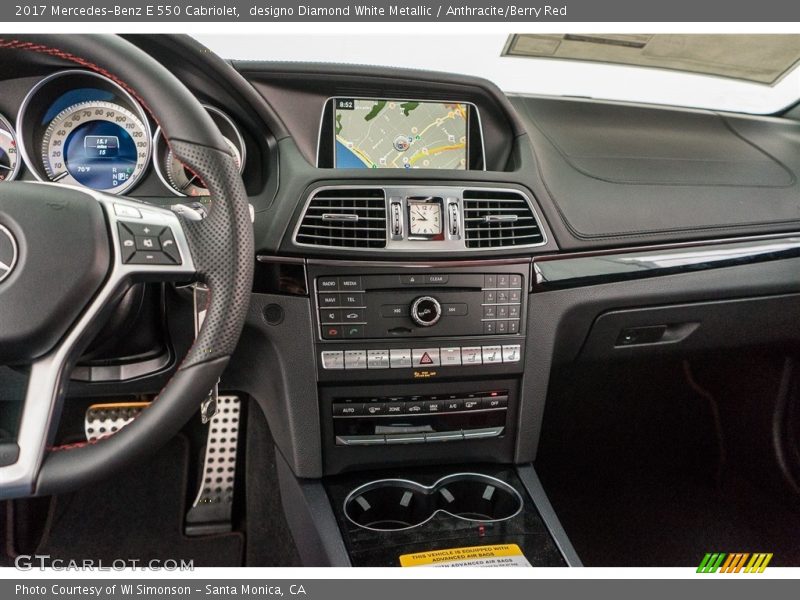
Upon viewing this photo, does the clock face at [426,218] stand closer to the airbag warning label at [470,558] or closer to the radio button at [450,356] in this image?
the radio button at [450,356]

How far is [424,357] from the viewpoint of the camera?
1.20 metres

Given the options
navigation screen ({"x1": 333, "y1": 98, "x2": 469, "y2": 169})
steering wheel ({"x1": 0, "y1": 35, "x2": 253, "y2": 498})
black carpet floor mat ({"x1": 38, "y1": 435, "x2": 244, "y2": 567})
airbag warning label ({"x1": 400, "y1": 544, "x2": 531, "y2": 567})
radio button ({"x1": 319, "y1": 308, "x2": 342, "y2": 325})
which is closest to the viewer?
steering wheel ({"x1": 0, "y1": 35, "x2": 253, "y2": 498})

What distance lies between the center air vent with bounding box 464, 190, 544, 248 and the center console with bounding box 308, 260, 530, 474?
5 cm

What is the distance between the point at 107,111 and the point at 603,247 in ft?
3.51

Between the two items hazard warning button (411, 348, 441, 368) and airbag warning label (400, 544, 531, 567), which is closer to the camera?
airbag warning label (400, 544, 531, 567)

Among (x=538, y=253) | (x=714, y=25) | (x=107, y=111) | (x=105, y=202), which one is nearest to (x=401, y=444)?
(x=538, y=253)

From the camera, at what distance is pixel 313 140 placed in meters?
1.27

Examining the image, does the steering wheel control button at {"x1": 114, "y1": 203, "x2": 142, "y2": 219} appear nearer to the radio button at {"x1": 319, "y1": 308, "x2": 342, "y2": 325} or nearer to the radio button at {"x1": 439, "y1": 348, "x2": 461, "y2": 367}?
the radio button at {"x1": 319, "y1": 308, "x2": 342, "y2": 325}

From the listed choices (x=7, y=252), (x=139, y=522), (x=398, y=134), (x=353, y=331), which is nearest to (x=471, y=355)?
(x=353, y=331)

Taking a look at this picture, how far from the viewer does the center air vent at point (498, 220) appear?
120cm

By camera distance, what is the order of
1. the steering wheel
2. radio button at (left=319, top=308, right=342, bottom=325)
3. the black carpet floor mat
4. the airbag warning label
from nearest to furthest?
1. the steering wheel
2. the airbag warning label
3. radio button at (left=319, top=308, right=342, bottom=325)
4. the black carpet floor mat

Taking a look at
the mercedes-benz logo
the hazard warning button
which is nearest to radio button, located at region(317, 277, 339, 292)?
the hazard warning button

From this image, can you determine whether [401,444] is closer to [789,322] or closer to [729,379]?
[789,322]

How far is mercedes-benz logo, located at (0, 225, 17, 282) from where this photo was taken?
0.75 meters
